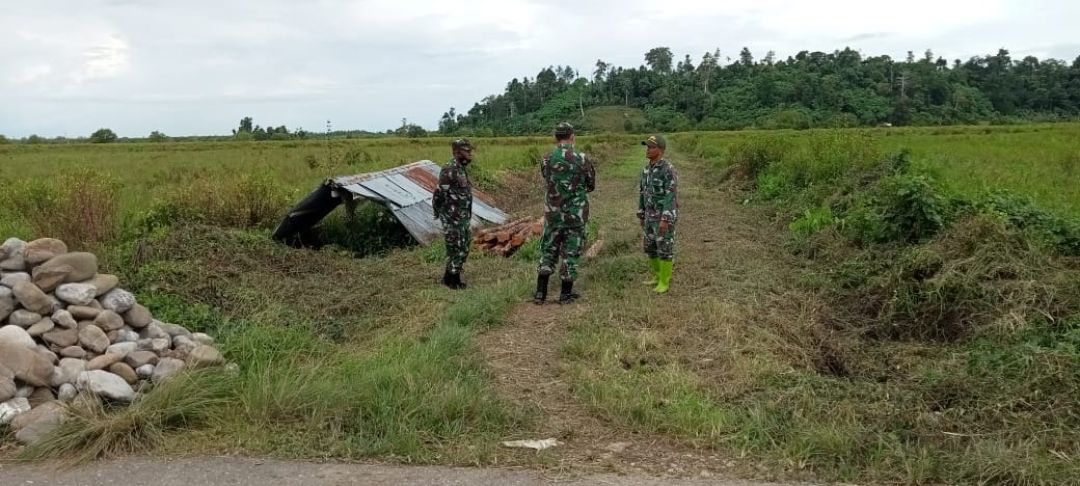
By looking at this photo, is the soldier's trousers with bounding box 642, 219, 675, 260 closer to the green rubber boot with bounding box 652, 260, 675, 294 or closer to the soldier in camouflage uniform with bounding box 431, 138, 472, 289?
the green rubber boot with bounding box 652, 260, 675, 294

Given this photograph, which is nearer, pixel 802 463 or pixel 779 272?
pixel 802 463

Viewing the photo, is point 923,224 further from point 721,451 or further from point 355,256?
point 355,256

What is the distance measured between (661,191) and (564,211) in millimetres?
924

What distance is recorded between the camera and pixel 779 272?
24.5ft

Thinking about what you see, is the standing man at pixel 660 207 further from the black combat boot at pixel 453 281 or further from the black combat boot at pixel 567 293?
the black combat boot at pixel 453 281

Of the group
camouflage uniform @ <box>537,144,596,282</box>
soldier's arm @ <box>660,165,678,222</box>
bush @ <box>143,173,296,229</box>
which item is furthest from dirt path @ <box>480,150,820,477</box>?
bush @ <box>143,173,296,229</box>

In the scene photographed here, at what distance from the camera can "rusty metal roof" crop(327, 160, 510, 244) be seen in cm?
908

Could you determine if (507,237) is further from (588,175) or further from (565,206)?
(588,175)

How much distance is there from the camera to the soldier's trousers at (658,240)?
660 cm

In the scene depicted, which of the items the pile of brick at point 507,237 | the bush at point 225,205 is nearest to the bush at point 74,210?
the bush at point 225,205

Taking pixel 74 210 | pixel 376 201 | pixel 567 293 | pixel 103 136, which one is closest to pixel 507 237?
pixel 376 201

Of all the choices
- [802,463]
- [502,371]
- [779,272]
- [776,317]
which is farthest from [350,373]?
[779,272]

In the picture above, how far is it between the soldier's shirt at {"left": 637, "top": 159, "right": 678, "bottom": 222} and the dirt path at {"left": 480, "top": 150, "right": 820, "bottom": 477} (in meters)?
0.75

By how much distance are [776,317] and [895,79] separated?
69038mm
